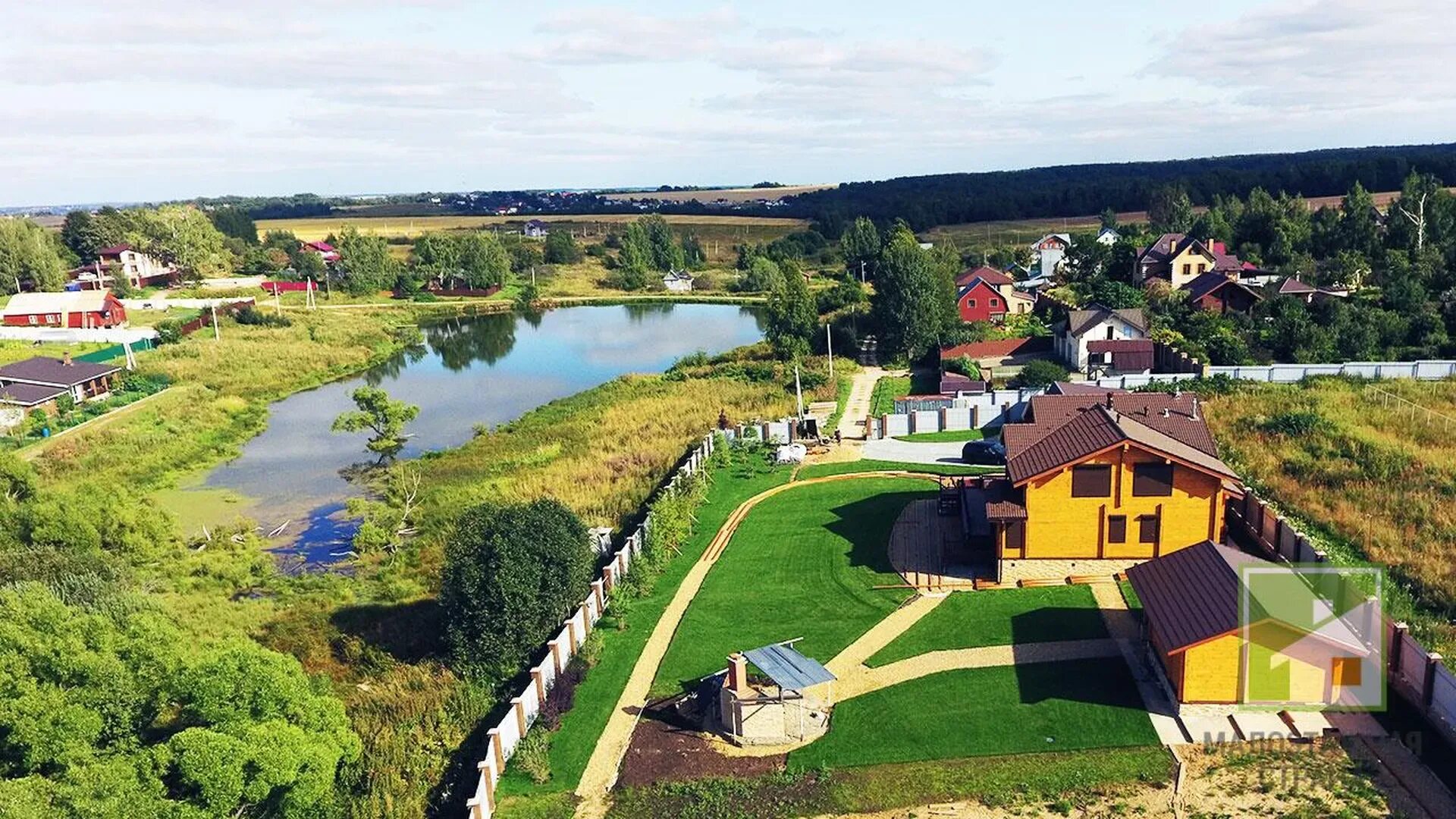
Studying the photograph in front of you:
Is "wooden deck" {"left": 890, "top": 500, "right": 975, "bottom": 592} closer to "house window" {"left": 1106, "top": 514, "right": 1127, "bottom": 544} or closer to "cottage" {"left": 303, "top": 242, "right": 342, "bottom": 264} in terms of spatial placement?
"house window" {"left": 1106, "top": 514, "right": 1127, "bottom": 544}

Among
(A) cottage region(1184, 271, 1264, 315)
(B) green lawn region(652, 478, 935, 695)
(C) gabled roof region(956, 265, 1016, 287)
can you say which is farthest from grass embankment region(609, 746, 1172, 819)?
(C) gabled roof region(956, 265, 1016, 287)

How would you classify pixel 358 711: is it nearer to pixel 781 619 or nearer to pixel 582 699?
pixel 582 699

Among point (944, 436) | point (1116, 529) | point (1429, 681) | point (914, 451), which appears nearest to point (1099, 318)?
point (944, 436)

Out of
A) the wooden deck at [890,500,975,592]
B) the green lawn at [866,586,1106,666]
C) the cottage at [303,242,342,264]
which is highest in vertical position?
the cottage at [303,242,342,264]

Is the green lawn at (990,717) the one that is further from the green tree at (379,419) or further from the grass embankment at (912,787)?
the green tree at (379,419)

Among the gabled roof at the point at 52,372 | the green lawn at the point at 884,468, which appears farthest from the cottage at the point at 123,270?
the green lawn at the point at 884,468

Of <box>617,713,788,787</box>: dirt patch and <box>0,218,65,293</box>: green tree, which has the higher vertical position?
<box>0,218,65,293</box>: green tree
